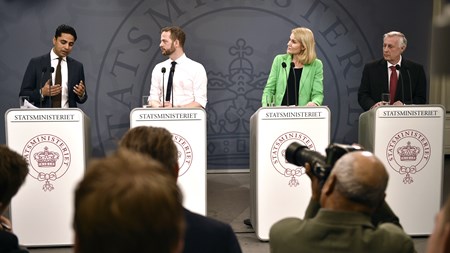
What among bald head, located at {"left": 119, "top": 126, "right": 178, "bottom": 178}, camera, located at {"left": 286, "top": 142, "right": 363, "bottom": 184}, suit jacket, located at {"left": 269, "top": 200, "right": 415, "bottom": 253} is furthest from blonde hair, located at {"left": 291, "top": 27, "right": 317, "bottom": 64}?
suit jacket, located at {"left": 269, "top": 200, "right": 415, "bottom": 253}

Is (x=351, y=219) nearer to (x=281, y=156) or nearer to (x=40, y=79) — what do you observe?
(x=281, y=156)

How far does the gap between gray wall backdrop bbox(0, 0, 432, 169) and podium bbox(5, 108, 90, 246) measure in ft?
7.34

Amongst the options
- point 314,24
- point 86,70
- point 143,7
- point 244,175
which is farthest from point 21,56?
point 314,24

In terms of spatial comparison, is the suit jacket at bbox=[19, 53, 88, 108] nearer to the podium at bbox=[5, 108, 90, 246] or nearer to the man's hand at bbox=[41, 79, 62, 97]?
the man's hand at bbox=[41, 79, 62, 97]

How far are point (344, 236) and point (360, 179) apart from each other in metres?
0.16

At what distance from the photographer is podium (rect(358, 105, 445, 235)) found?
395cm

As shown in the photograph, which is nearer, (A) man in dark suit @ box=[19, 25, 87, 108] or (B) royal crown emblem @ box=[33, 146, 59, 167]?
(B) royal crown emblem @ box=[33, 146, 59, 167]

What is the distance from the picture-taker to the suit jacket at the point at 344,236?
165cm

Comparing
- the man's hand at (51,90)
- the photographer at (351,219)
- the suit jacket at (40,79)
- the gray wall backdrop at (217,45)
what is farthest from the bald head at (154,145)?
the gray wall backdrop at (217,45)

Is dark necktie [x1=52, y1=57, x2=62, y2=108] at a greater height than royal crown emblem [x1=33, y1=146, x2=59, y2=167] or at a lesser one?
greater

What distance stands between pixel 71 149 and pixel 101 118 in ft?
7.77

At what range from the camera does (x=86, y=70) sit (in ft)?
20.0

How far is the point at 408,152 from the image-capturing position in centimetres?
397

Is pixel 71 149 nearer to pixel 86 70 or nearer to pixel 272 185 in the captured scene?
pixel 272 185
